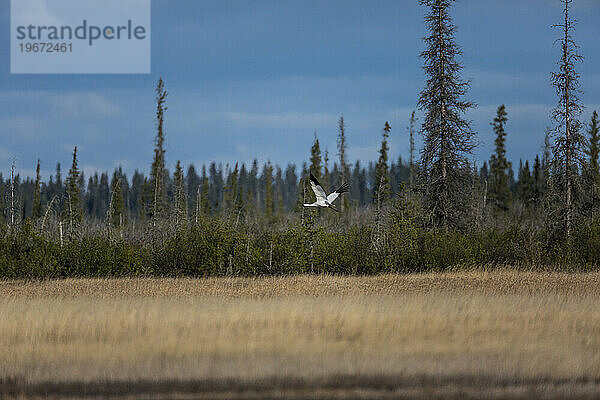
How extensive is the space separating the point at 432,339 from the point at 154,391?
16.3 feet

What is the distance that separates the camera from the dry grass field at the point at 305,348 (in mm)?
8227

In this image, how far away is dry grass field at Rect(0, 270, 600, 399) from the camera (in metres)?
8.23

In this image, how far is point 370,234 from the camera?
94.0ft

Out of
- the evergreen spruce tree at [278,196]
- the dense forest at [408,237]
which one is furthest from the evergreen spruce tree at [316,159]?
the dense forest at [408,237]

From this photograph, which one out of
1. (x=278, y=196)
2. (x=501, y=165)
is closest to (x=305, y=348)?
(x=501, y=165)

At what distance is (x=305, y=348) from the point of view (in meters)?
10.1

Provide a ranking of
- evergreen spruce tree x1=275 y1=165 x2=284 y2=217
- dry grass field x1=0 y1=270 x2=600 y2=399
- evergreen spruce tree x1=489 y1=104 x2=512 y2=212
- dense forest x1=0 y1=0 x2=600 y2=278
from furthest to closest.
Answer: evergreen spruce tree x1=275 y1=165 x2=284 y2=217
evergreen spruce tree x1=489 y1=104 x2=512 y2=212
dense forest x1=0 y1=0 x2=600 y2=278
dry grass field x1=0 y1=270 x2=600 y2=399

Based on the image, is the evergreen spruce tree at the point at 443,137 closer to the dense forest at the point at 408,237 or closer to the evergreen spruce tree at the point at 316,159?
the dense forest at the point at 408,237

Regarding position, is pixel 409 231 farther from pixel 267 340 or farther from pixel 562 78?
pixel 267 340

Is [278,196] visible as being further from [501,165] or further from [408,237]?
[408,237]

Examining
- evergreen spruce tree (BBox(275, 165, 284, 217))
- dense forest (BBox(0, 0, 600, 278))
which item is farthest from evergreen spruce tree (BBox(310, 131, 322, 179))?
dense forest (BBox(0, 0, 600, 278))

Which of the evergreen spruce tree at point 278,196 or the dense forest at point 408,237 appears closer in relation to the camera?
the dense forest at point 408,237

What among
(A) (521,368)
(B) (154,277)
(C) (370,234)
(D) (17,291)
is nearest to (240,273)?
(B) (154,277)

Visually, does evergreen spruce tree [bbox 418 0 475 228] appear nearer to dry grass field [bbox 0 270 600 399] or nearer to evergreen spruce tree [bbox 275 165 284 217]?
dry grass field [bbox 0 270 600 399]
